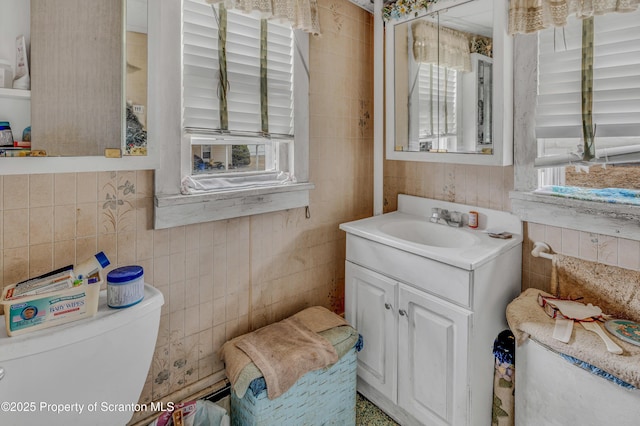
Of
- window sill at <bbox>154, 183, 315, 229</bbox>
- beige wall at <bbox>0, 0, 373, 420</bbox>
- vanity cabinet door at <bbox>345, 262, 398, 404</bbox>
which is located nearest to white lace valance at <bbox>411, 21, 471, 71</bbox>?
beige wall at <bbox>0, 0, 373, 420</bbox>

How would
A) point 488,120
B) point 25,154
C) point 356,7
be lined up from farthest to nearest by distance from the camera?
point 356,7, point 488,120, point 25,154

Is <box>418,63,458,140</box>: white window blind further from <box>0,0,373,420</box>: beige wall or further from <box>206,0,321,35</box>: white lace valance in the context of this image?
<box>206,0,321,35</box>: white lace valance

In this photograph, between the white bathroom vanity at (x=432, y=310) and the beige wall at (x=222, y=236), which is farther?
the white bathroom vanity at (x=432, y=310)

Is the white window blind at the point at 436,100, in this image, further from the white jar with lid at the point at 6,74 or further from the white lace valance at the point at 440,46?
the white jar with lid at the point at 6,74

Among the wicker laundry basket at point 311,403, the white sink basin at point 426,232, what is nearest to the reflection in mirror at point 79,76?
the wicker laundry basket at point 311,403

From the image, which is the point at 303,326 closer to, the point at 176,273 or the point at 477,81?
the point at 176,273

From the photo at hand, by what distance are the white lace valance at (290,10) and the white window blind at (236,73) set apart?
6cm

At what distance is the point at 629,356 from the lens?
1.04 m

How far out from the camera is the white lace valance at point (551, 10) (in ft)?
3.95

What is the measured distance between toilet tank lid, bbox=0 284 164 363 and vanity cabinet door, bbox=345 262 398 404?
917 mm

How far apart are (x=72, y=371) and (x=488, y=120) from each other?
1730 mm

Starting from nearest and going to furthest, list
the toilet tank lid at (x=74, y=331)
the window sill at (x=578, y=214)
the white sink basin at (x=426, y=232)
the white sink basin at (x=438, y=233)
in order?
1. the toilet tank lid at (x=74, y=331)
2. the window sill at (x=578, y=214)
3. the white sink basin at (x=438, y=233)
4. the white sink basin at (x=426, y=232)

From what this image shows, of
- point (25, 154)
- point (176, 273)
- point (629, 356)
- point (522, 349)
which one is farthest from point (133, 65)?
point (629, 356)

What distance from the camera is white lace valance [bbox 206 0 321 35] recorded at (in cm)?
146
